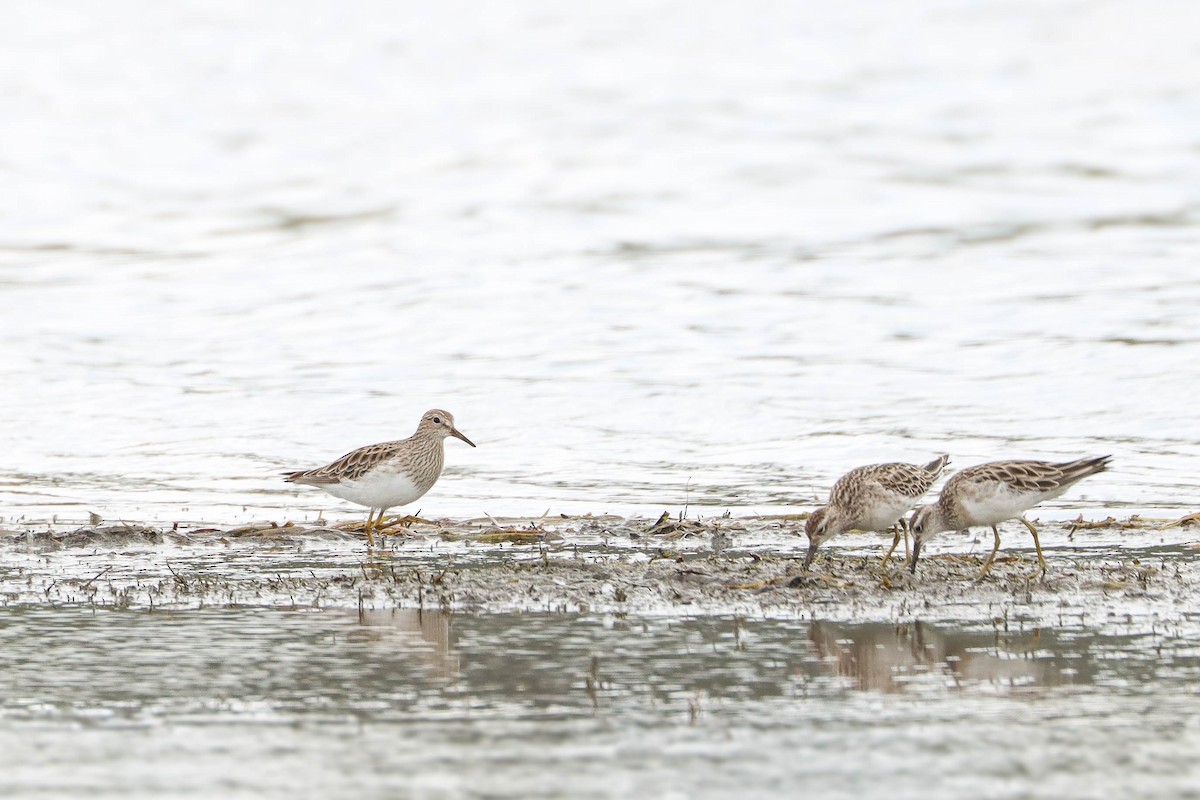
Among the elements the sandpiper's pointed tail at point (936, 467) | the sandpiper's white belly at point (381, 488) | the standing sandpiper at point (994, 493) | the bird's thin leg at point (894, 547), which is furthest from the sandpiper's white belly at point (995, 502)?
the sandpiper's white belly at point (381, 488)

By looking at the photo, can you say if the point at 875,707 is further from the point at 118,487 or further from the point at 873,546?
the point at 118,487

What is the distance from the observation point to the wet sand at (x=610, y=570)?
9.07 m

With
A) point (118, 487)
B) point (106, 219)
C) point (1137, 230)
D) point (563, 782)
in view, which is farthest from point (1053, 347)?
point (106, 219)

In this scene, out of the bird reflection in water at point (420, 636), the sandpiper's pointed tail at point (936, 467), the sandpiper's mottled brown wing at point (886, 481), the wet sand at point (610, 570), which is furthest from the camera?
the sandpiper's pointed tail at point (936, 467)

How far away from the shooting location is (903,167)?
35.3m

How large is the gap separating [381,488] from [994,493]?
4210 mm

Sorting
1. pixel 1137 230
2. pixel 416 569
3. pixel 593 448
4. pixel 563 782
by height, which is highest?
pixel 1137 230

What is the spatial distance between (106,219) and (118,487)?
824 inches

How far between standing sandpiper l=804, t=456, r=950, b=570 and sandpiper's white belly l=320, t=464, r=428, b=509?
9.90 feet

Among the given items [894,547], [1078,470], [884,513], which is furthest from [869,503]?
[1078,470]

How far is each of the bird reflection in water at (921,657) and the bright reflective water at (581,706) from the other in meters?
0.02

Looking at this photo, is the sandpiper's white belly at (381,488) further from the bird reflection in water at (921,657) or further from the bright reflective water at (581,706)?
the bird reflection in water at (921,657)

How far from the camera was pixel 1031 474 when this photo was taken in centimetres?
1048

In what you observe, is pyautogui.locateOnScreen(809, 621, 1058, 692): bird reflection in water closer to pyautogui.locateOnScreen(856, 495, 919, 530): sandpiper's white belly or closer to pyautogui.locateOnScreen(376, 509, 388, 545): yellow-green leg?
pyautogui.locateOnScreen(856, 495, 919, 530): sandpiper's white belly
